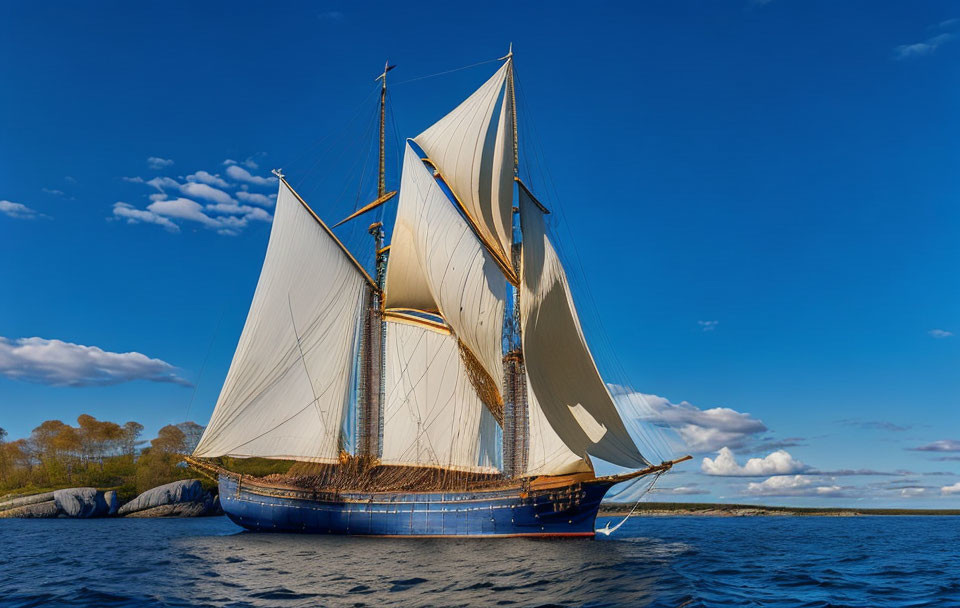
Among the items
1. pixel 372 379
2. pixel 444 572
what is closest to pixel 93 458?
pixel 372 379

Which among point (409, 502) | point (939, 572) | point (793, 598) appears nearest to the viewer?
point (793, 598)

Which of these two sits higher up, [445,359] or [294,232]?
[294,232]

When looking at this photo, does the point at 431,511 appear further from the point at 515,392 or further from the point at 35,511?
the point at 35,511

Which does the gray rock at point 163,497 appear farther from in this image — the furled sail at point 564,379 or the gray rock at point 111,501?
the furled sail at point 564,379

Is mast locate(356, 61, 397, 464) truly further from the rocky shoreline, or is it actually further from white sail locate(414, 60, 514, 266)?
the rocky shoreline

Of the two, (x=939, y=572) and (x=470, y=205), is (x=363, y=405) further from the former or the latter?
(x=939, y=572)

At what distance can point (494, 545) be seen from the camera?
4000cm

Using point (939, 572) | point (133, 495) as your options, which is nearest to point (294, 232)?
point (939, 572)

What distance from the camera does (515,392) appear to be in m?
50.5

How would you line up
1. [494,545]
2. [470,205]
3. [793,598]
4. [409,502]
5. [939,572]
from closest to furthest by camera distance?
[793,598] < [939,572] < [494,545] < [409,502] < [470,205]

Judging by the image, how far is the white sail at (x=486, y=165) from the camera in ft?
167

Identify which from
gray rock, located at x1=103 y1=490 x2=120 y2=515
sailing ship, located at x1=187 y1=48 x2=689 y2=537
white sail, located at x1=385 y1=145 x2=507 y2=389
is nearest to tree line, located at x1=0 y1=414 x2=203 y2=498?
gray rock, located at x1=103 y1=490 x2=120 y2=515

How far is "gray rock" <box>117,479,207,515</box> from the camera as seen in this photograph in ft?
302

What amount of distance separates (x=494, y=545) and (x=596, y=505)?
8.10m
